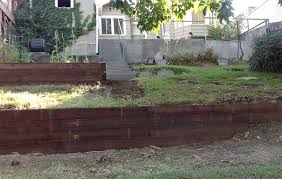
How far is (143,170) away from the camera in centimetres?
538

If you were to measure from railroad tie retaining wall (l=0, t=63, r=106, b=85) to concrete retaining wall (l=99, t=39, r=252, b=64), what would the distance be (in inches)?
321

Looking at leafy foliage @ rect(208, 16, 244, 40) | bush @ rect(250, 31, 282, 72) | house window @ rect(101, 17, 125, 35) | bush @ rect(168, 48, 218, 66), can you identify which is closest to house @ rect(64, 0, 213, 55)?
house window @ rect(101, 17, 125, 35)

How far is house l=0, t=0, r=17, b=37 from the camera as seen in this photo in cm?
1837

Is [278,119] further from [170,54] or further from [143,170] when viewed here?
[170,54]

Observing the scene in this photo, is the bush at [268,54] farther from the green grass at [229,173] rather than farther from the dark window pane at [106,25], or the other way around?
the dark window pane at [106,25]

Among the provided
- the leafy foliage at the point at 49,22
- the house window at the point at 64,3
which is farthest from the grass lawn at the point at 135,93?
the house window at the point at 64,3

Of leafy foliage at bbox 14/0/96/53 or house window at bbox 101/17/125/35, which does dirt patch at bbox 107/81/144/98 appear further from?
house window at bbox 101/17/125/35

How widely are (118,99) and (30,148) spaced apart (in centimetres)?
208

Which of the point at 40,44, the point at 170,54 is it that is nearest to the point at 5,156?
the point at 170,54

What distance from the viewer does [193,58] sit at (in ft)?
55.7

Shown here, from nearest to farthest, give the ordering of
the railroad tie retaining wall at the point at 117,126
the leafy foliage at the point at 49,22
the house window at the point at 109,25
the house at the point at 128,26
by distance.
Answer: the railroad tie retaining wall at the point at 117,126 → the leafy foliage at the point at 49,22 → the house at the point at 128,26 → the house window at the point at 109,25

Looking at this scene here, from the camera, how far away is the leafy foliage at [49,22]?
858 inches

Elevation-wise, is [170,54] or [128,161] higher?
[170,54]

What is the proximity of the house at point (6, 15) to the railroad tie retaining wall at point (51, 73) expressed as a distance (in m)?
8.05
